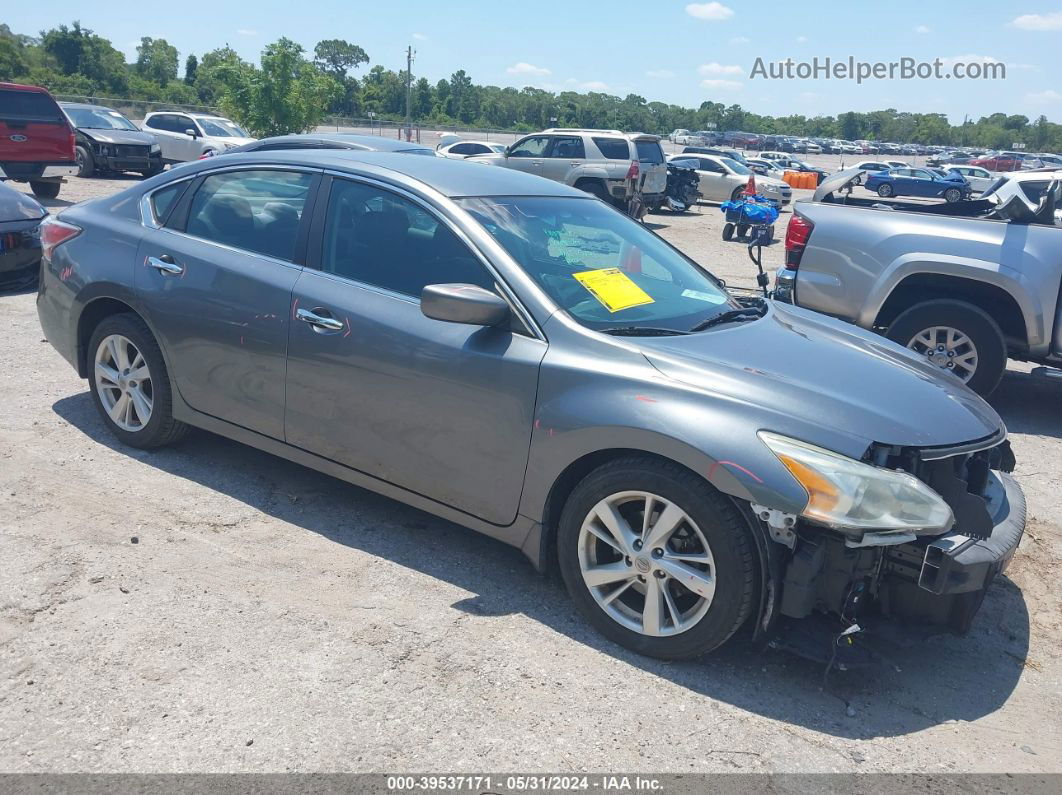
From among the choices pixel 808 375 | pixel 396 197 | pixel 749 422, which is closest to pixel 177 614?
pixel 396 197

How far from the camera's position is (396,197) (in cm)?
397

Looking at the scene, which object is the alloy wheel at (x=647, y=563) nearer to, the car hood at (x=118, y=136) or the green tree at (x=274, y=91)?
the car hood at (x=118, y=136)

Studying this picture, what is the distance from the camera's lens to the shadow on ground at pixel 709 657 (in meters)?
3.06

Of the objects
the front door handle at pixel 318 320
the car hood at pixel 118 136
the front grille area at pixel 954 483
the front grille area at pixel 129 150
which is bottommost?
the front grille area at pixel 129 150

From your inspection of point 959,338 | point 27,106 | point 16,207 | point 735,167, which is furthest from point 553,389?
point 735,167

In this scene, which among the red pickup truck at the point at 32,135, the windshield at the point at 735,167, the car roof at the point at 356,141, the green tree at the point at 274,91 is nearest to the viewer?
the car roof at the point at 356,141

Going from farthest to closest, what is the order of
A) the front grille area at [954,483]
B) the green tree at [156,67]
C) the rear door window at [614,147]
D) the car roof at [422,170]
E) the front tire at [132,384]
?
1. the green tree at [156,67]
2. the rear door window at [614,147]
3. the front tire at [132,384]
4. the car roof at [422,170]
5. the front grille area at [954,483]

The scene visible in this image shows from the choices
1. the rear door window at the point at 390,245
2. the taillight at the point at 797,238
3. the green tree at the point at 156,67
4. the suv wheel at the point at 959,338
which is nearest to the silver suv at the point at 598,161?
the taillight at the point at 797,238

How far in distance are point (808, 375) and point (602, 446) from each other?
2.74 ft

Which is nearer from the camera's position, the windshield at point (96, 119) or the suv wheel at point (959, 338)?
the suv wheel at point (959, 338)

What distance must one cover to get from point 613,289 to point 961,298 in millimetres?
4091

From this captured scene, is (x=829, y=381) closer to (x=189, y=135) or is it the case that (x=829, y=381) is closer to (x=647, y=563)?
(x=647, y=563)

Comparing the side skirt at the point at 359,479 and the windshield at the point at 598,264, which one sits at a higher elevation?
the windshield at the point at 598,264

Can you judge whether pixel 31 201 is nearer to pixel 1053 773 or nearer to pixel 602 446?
pixel 602 446
